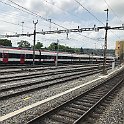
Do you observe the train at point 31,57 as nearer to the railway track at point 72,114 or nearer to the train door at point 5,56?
the train door at point 5,56

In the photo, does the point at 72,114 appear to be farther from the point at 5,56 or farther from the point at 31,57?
the point at 31,57

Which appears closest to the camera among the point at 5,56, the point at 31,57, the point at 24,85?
the point at 24,85

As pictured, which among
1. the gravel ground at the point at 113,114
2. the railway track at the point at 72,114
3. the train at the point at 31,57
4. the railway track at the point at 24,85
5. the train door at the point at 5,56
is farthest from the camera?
the train at the point at 31,57

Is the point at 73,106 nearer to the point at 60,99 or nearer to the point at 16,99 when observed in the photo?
the point at 60,99

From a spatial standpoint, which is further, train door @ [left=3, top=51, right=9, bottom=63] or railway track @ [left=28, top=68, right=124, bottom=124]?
train door @ [left=3, top=51, right=9, bottom=63]

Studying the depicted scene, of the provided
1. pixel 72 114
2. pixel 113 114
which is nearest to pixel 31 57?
pixel 113 114

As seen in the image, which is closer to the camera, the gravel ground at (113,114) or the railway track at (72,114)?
the railway track at (72,114)

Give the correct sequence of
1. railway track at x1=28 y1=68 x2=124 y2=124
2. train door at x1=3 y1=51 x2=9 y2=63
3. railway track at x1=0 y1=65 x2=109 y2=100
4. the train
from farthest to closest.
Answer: the train, train door at x1=3 y1=51 x2=9 y2=63, railway track at x1=0 y1=65 x2=109 y2=100, railway track at x1=28 y1=68 x2=124 y2=124

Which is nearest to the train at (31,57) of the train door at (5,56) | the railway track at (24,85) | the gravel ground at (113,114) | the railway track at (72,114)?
the train door at (5,56)

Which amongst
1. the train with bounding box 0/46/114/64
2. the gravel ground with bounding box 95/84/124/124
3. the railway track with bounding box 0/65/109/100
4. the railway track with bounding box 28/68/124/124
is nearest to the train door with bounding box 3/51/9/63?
the train with bounding box 0/46/114/64

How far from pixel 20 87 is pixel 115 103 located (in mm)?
7222

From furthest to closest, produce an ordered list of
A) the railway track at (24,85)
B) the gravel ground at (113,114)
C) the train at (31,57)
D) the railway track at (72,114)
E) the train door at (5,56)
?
1. the train at (31,57)
2. the train door at (5,56)
3. the railway track at (24,85)
4. the gravel ground at (113,114)
5. the railway track at (72,114)

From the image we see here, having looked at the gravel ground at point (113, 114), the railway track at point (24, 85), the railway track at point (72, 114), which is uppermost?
the railway track at point (24, 85)

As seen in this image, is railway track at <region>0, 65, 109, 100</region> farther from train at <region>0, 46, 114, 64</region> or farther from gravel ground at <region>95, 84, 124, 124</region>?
train at <region>0, 46, 114, 64</region>
